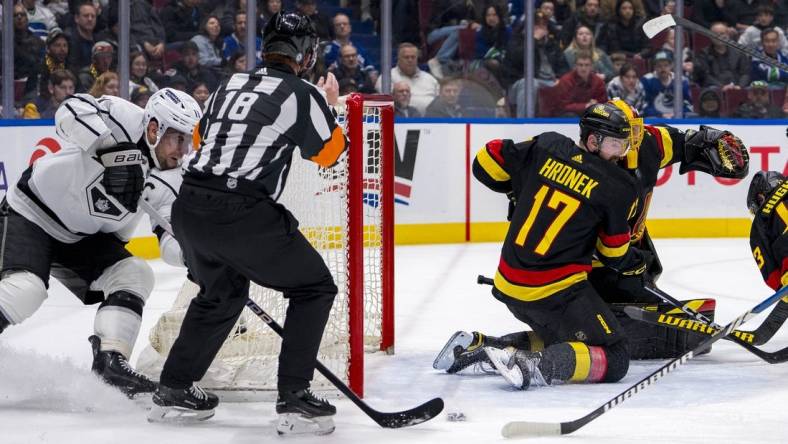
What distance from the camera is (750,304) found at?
5.57 meters

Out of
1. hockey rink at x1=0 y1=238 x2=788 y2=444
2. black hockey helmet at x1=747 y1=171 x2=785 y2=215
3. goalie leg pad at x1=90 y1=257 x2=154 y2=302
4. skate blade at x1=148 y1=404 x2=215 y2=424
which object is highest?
black hockey helmet at x1=747 y1=171 x2=785 y2=215

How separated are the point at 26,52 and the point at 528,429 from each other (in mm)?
4584

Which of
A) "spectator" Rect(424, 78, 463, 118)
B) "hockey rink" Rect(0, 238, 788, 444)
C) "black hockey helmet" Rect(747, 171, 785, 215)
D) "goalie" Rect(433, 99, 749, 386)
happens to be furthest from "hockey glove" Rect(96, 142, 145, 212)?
"spectator" Rect(424, 78, 463, 118)

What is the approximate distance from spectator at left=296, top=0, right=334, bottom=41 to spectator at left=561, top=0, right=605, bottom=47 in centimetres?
161

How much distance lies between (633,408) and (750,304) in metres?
2.34

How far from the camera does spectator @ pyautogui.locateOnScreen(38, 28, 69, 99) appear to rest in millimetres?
6723

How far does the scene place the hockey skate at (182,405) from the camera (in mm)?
3168

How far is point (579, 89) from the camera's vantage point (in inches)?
321

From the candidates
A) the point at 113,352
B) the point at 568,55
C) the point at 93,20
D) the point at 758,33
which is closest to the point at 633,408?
the point at 113,352

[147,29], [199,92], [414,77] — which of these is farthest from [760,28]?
[147,29]

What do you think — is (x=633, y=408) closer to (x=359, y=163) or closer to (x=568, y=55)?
(x=359, y=163)

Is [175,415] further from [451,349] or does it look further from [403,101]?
[403,101]

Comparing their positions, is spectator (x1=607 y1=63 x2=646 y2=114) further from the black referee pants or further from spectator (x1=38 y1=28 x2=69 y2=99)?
the black referee pants

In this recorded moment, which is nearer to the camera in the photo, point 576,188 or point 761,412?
point 761,412
